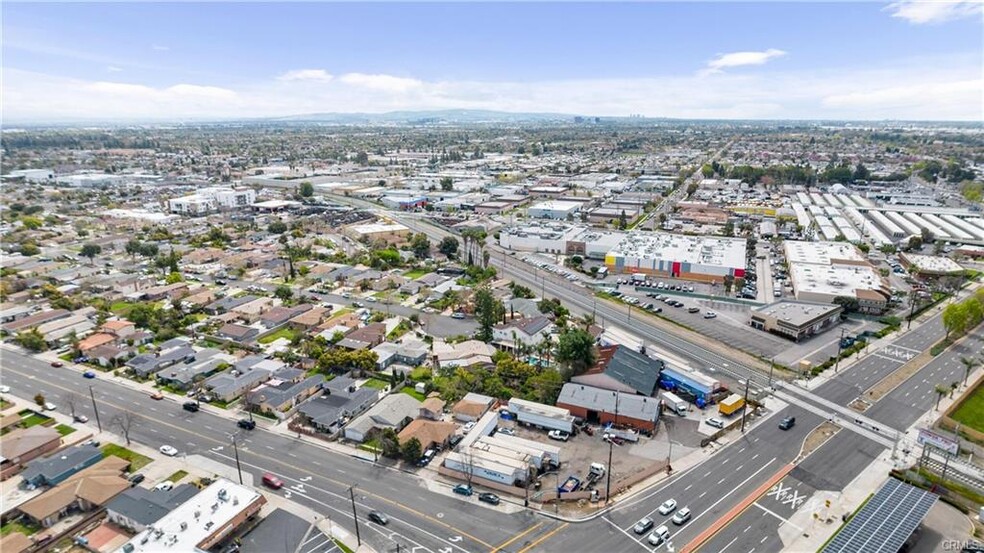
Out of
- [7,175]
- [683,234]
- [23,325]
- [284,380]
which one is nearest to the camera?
[284,380]

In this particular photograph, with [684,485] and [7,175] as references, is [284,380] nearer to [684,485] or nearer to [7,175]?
[684,485]

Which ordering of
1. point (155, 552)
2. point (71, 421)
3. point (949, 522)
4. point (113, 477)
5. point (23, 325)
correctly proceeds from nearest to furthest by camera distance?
point (155, 552) < point (949, 522) < point (113, 477) < point (71, 421) < point (23, 325)

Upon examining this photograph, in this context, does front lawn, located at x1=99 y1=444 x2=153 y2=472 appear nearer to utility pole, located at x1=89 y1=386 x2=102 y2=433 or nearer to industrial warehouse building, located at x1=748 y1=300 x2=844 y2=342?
utility pole, located at x1=89 y1=386 x2=102 y2=433

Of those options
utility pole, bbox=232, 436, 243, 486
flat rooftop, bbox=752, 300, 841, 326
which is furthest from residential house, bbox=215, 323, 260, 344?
flat rooftop, bbox=752, 300, 841, 326

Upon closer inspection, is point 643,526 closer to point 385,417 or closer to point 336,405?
point 385,417

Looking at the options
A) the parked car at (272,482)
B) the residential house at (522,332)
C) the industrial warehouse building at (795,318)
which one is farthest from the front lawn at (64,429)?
the industrial warehouse building at (795,318)

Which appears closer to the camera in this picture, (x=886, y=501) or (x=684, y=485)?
(x=886, y=501)

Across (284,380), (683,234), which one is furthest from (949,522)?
(683,234)

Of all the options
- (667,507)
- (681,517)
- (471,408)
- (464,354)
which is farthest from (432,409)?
(681,517)
